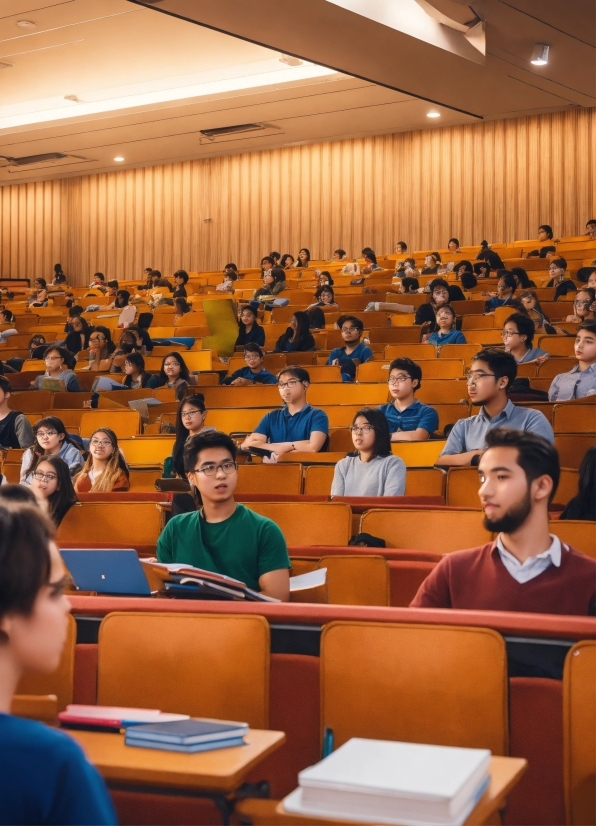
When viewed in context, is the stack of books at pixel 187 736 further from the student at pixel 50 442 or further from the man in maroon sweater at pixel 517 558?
the student at pixel 50 442

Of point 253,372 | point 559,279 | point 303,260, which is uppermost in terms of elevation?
point 303,260

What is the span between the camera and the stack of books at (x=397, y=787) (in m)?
1.28

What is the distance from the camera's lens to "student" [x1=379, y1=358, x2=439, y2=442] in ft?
16.8

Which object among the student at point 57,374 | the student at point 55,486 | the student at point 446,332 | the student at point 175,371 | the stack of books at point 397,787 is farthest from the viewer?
the student at point 57,374

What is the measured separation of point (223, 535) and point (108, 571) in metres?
0.39

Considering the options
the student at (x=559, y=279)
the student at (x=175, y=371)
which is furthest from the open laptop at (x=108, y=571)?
the student at (x=559, y=279)

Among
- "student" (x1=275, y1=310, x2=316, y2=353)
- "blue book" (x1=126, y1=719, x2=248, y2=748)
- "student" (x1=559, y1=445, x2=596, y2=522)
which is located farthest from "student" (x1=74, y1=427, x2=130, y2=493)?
"student" (x1=275, y1=310, x2=316, y2=353)

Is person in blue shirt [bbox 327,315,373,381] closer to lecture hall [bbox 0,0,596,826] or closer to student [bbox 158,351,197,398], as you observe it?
lecture hall [bbox 0,0,596,826]

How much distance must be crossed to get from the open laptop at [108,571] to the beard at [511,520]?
889 millimetres

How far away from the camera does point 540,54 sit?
980 centimetres

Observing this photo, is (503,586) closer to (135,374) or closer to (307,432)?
(307,432)

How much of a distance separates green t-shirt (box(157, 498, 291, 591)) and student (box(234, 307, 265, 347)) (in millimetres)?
5850

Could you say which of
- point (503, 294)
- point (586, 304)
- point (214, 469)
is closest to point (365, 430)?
point (214, 469)

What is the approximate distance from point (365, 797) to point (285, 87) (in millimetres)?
11589
